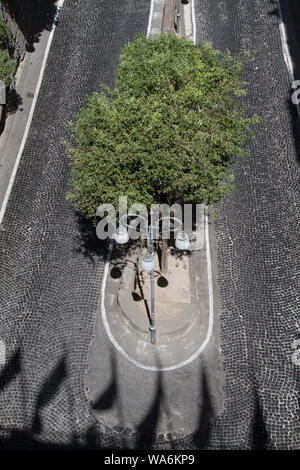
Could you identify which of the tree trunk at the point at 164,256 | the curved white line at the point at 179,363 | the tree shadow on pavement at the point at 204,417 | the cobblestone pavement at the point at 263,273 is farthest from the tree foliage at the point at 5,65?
the tree shadow on pavement at the point at 204,417

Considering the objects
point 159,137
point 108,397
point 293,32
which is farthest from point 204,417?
point 293,32

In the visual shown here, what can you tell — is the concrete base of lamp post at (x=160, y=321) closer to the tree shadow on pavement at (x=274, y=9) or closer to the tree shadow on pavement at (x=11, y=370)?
the tree shadow on pavement at (x=11, y=370)

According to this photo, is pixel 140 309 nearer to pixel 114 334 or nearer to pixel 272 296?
pixel 114 334

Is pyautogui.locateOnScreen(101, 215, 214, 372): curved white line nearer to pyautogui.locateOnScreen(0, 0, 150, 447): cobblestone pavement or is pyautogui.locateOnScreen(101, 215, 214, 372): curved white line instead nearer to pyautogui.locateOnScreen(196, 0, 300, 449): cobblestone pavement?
pyautogui.locateOnScreen(0, 0, 150, 447): cobblestone pavement

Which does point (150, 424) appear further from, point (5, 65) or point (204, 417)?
point (5, 65)

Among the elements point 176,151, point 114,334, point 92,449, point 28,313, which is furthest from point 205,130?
point 92,449

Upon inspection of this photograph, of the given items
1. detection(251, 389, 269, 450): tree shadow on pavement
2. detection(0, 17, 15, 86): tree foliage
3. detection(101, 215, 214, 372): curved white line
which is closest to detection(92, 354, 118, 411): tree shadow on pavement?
detection(101, 215, 214, 372): curved white line

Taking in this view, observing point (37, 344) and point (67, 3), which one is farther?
point (67, 3)
